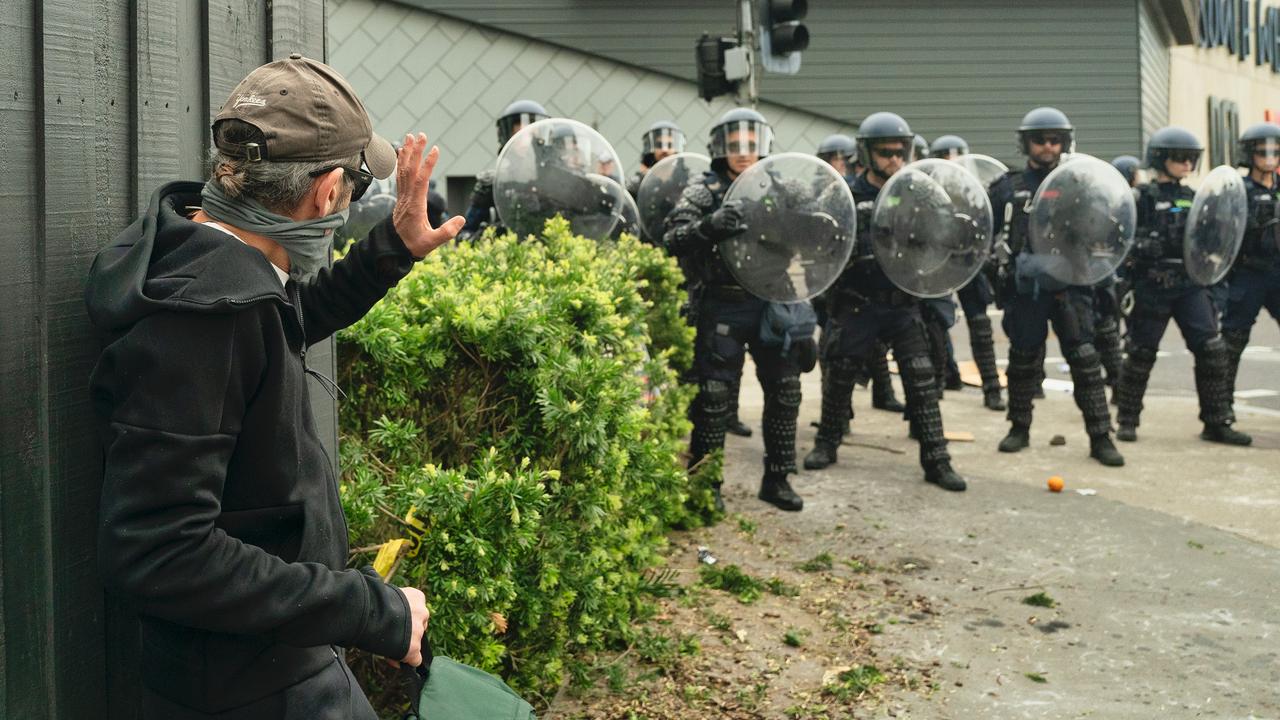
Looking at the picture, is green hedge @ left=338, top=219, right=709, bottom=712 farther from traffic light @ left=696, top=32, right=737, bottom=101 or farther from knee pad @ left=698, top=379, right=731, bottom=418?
traffic light @ left=696, top=32, right=737, bottom=101

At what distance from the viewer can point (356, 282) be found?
2490mm

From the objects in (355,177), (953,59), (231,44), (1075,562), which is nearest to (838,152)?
(1075,562)

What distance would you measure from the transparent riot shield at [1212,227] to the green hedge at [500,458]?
5365mm

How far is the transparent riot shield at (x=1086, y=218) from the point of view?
7.82 metres

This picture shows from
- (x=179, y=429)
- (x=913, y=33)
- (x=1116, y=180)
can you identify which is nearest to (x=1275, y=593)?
(x=1116, y=180)

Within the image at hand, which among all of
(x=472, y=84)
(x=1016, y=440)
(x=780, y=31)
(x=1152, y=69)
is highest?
(x=1152, y=69)

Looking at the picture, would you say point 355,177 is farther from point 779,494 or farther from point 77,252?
point 779,494

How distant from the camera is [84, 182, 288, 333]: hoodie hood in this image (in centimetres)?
173

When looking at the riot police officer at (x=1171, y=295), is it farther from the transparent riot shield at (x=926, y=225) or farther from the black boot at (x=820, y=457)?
the black boot at (x=820, y=457)

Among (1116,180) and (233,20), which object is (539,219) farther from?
(233,20)

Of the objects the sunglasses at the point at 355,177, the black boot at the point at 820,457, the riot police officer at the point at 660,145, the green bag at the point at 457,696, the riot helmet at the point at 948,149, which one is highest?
the riot helmet at the point at 948,149

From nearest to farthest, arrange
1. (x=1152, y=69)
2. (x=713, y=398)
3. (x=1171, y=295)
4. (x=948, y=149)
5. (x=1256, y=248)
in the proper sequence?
(x=713, y=398) → (x=1171, y=295) → (x=1256, y=248) → (x=948, y=149) → (x=1152, y=69)

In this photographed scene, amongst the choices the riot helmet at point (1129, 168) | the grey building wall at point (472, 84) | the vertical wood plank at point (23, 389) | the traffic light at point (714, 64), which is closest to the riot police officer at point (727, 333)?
the vertical wood plank at point (23, 389)

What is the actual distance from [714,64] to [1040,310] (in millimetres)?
4569
